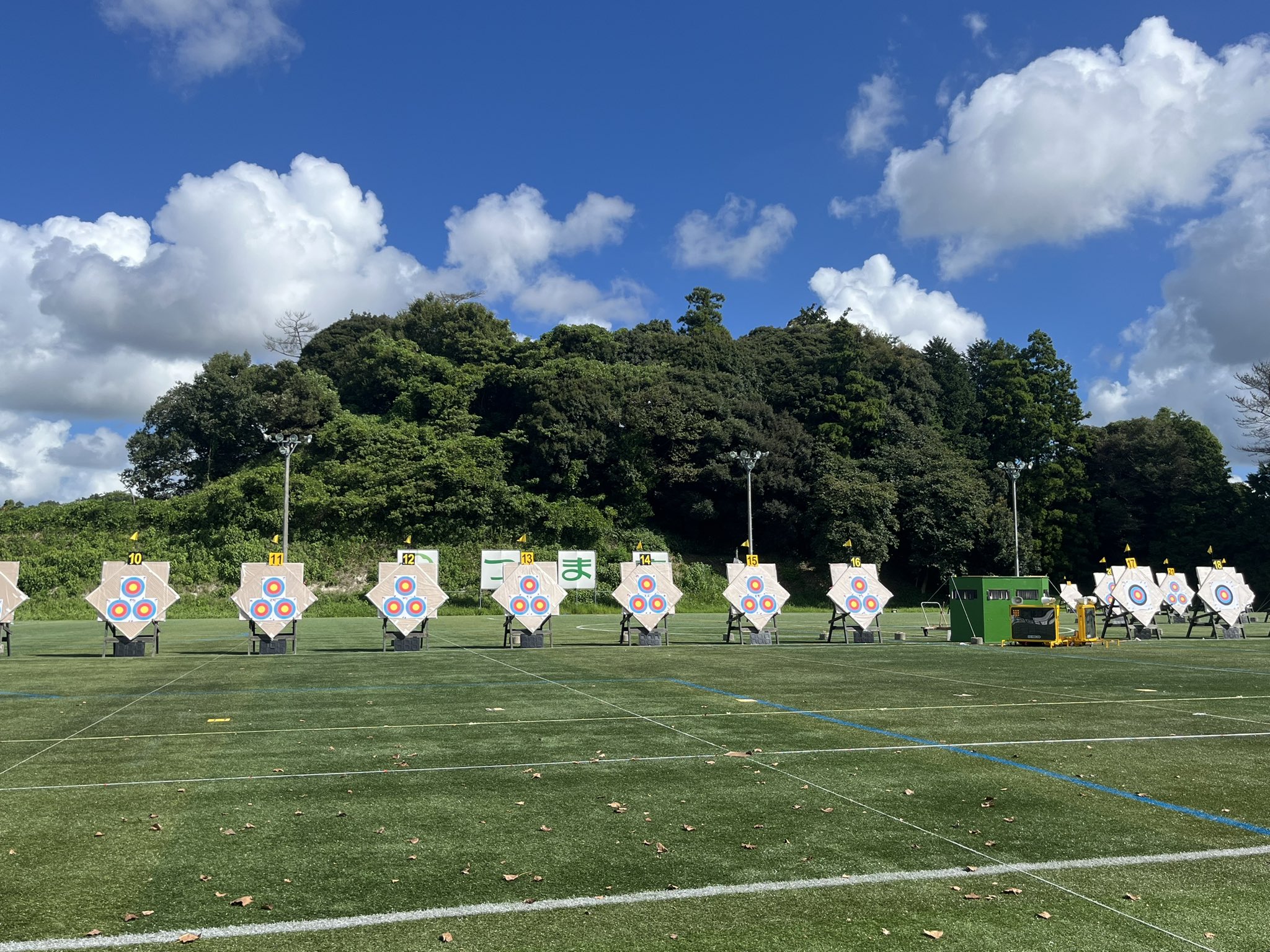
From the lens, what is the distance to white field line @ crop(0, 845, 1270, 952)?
404 centimetres

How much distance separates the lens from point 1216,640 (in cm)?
2409

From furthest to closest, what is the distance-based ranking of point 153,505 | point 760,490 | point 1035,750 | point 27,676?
point 760,490 → point 153,505 → point 27,676 → point 1035,750

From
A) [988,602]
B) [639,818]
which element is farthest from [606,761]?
[988,602]

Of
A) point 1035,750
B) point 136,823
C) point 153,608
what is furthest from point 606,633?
point 136,823

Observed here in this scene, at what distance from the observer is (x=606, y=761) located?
790 cm

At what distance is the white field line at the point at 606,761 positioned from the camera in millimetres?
7117

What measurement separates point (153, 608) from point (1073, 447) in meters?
55.5

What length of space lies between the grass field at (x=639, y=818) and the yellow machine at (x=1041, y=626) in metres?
9.61

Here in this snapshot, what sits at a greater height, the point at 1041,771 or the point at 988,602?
the point at 988,602

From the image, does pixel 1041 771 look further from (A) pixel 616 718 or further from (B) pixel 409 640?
(B) pixel 409 640

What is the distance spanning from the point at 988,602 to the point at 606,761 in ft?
57.8

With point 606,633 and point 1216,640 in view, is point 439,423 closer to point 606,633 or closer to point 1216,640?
point 606,633

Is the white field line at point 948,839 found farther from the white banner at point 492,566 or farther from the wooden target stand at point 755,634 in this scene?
the white banner at point 492,566

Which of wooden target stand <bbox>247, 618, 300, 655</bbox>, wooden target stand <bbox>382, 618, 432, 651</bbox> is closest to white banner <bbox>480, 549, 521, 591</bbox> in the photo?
wooden target stand <bbox>382, 618, 432, 651</bbox>
